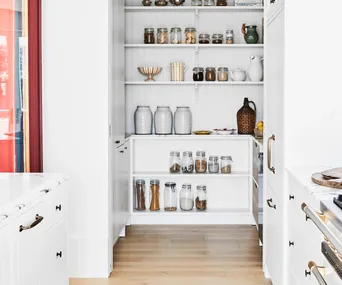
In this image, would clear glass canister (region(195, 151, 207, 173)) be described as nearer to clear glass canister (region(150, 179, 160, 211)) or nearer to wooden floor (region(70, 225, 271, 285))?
clear glass canister (region(150, 179, 160, 211))

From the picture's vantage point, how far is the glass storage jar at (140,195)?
520 centimetres

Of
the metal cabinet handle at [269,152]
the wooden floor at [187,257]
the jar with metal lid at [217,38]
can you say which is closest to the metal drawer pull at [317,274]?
the metal cabinet handle at [269,152]

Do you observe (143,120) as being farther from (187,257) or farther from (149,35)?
(187,257)

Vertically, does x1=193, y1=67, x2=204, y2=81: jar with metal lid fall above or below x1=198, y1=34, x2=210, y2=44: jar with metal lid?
below

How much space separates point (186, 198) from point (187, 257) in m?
1.06

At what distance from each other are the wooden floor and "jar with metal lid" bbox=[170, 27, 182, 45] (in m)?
1.70

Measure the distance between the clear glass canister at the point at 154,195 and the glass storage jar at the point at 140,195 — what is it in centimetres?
8

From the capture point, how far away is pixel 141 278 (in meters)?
3.72

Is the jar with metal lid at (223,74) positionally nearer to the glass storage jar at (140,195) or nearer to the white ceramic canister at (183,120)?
the white ceramic canister at (183,120)

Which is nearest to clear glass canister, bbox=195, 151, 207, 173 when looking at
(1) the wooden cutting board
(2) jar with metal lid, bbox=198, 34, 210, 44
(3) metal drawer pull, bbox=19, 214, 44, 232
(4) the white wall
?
(2) jar with metal lid, bbox=198, 34, 210, 44

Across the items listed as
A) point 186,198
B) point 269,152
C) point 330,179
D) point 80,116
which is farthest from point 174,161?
point 330,179

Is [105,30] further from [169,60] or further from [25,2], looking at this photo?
[169,60]

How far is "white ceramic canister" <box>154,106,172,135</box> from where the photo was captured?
520cm

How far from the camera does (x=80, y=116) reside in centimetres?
365
